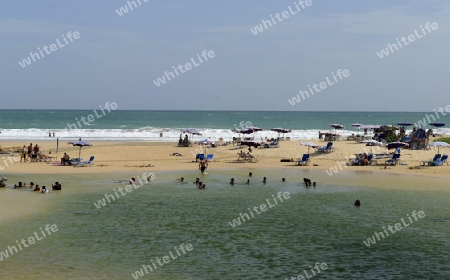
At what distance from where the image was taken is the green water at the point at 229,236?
1427 centimetres

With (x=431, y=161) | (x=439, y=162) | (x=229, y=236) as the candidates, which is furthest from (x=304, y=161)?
(x=229, y=236)

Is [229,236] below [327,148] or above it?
below

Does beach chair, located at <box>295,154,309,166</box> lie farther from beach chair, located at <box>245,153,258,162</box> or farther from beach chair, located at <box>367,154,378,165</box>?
beach chair, located at <box>367,154,378,165</box>

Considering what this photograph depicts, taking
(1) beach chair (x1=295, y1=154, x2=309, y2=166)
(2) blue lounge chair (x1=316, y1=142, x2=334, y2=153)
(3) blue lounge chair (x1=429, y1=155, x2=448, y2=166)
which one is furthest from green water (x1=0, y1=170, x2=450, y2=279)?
(2) blue lounge chair (x1=316, y1=142, x2=334, y2=153)

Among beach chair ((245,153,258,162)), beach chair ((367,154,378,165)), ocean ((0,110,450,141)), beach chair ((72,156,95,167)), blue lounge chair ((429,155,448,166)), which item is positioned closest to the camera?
blue lounge chair ((429,155,448,166))

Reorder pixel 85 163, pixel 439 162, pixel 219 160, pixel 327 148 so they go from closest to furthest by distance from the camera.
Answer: pixel 439 162 → pixel 85 163 → pixel 219 160 → pixel 327 148

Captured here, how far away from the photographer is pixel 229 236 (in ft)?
58.5

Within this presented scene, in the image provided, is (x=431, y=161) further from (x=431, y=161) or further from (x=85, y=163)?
(x=85, y=163)

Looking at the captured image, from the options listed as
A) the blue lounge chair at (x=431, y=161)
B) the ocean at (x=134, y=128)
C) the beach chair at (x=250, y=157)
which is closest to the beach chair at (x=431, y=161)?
the blue lounge chair at (x=431, y=161)

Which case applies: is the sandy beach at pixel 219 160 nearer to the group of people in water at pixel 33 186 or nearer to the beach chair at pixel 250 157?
the beach chair at pixel 250 157

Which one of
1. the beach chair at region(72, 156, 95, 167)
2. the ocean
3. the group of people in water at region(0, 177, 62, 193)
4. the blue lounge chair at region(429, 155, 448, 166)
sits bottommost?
the group of people in water at region(0, 177, 62, 193)

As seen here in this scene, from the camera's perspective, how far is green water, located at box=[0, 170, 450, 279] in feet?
46.8

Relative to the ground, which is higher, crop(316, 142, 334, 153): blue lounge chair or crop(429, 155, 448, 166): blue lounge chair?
crop(316, 142, 334, 153): blue lounge chair

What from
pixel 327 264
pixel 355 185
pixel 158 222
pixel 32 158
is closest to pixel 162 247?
pixel 158 222
